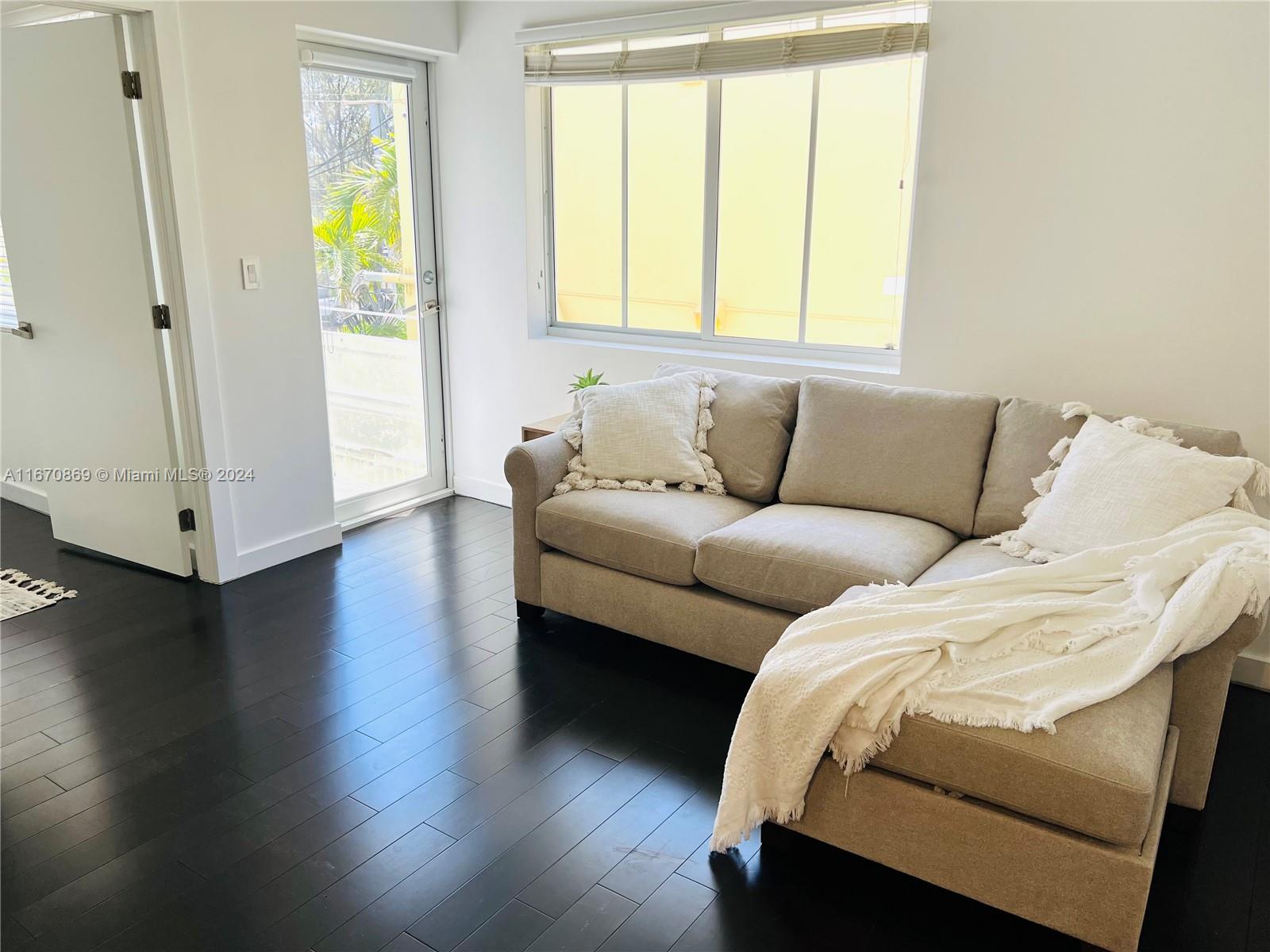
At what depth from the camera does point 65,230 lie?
139 inches

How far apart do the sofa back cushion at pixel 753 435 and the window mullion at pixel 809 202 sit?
531 millimetres

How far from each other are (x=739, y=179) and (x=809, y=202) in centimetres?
35

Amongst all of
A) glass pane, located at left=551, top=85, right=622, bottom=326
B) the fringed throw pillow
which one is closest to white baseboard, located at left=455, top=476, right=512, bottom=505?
glass pane, located at left=551, top=85, right=622, bottom=326

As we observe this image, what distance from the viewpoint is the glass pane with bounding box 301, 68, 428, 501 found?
159 inches

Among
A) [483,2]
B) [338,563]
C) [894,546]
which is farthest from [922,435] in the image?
[483,2]

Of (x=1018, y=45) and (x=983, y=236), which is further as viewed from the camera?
(x=983, y=236)

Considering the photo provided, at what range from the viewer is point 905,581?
2.59 m

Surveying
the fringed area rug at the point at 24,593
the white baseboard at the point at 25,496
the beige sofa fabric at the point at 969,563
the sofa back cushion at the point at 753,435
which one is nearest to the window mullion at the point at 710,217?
the sofa back cushion at the point at 753,435

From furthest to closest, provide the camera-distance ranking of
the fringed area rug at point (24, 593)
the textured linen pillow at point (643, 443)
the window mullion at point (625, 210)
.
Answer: the window mullion at point (625, 210), the fringed area rug at point (24, 593), the textured linen pillow at point (643, 443)

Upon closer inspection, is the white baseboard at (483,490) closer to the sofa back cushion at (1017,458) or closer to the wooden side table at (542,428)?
the wooden side table at (542,428)

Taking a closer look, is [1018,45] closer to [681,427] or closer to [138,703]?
[681,427]

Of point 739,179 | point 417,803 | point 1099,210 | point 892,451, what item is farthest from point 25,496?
point 1099,210

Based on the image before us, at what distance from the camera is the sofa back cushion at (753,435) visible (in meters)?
3.27

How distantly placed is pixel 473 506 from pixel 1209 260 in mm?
3337
